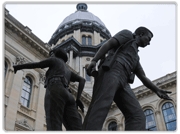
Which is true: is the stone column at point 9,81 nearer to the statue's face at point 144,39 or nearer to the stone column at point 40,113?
the stone column at point 40,113

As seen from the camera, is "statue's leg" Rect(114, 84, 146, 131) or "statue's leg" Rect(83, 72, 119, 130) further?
"statue's leg" Rect(114, 84, 146, 131)

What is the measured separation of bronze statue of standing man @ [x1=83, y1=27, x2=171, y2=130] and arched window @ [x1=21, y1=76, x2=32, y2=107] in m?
15.4

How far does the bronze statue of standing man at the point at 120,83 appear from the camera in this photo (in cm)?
360

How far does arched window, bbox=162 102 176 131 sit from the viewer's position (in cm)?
2288

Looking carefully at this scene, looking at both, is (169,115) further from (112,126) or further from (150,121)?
(112,126)

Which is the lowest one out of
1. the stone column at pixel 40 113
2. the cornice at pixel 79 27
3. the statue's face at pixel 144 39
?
the statue's face at pixel 144 39

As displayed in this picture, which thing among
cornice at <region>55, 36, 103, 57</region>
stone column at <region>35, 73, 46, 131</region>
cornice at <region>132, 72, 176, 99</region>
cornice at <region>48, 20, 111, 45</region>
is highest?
cornice at <region>48, 20, 111, 45</region>

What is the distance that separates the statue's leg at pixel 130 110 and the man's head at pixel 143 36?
1071 millimetres

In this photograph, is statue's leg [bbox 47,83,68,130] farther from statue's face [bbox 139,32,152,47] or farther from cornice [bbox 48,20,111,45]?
cornice [bbox 48,20,111,45]

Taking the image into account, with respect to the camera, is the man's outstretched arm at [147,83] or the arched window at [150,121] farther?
the arched window at [150,121]

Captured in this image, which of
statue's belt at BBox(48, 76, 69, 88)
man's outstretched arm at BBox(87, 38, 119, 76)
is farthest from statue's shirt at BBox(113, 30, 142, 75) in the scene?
statue's belt at BBox(48, 76, 69, 88)

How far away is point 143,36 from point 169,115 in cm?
2145

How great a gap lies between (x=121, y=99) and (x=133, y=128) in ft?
1.93

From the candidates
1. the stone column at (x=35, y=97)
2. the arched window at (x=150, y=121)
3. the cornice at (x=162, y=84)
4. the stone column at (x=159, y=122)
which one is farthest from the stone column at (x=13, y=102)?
the stone column at (x=159, y=122)
